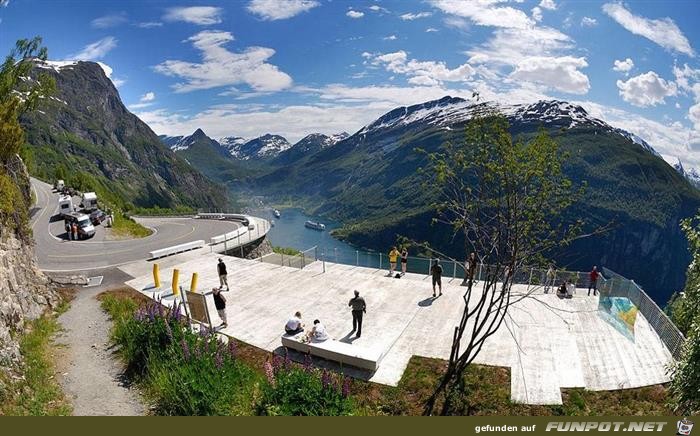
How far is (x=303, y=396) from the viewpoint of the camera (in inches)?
335

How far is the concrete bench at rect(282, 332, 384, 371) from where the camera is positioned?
1166cm

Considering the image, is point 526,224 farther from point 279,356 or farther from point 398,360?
point 279,356

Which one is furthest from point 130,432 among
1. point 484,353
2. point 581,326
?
point 581,326

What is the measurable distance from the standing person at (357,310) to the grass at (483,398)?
7.99ft

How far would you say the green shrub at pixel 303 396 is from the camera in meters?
8.35

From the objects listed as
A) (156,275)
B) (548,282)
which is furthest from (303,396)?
(548,282)

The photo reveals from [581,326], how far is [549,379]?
15.8 feet

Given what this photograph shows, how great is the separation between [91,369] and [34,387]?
5.98 ft

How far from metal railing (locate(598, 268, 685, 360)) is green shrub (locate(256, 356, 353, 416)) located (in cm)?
991

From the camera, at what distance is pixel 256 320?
15.7m

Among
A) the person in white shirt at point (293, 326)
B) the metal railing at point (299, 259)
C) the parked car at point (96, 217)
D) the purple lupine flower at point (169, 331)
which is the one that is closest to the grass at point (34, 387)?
the purple lupine flower at point (169, 331)

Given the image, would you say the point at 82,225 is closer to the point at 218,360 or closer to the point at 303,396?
the point at 218,360

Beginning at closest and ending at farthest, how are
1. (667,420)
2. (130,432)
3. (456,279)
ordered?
1. (130,432)
2. (667,420)
3. (456,279)

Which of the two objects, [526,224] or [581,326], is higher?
[526,224]
